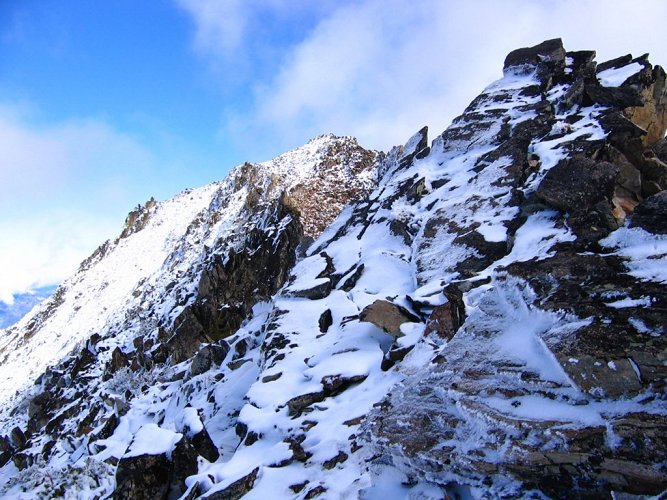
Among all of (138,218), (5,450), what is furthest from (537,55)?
(138,218)

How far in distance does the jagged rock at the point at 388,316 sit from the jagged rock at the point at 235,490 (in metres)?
4.52

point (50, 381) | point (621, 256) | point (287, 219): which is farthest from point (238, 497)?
point (50, 381)

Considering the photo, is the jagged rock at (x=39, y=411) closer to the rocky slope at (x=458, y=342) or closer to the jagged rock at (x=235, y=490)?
the rocky slope at (x=458, y=342)

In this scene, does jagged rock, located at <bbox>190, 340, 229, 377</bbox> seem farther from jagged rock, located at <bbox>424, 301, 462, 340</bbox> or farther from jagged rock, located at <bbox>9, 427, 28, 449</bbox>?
jagged rock, located at <bbox>9, 427, 28, 449</bbox>

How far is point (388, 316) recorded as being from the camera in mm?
10508

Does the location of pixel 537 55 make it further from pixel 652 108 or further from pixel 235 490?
pixel 235 490

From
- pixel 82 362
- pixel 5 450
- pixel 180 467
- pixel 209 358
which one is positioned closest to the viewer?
pixel 180 467

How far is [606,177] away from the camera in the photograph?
10.5 metres

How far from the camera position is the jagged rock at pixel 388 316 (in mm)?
10227

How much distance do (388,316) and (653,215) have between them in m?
5.87

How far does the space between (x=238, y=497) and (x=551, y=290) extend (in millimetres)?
6675

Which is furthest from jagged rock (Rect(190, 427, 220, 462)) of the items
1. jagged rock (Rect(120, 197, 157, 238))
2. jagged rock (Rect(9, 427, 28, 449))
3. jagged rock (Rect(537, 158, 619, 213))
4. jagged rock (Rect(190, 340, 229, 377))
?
jagged rock (Rect(120, 197, 157, 238))

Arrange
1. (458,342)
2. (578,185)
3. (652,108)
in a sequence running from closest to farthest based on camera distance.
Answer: (458,342) < (578,185) < (652,108)

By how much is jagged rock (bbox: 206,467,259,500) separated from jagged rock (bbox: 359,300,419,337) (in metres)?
4.52
